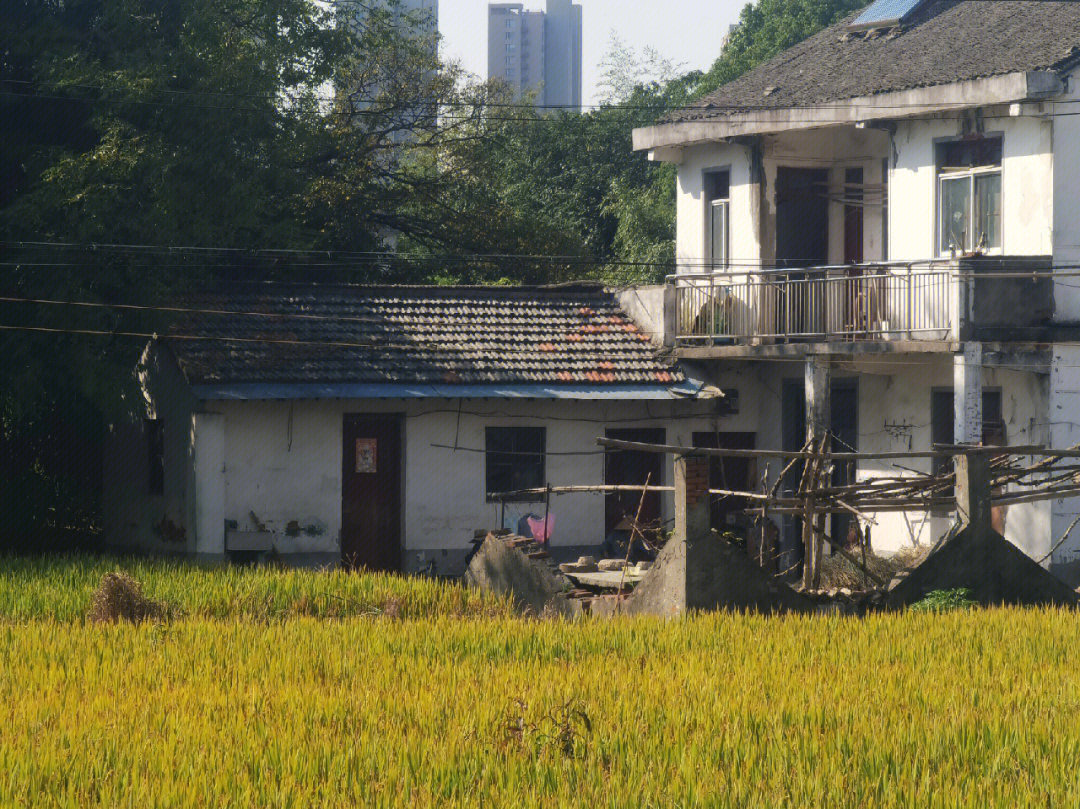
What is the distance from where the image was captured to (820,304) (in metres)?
22.2

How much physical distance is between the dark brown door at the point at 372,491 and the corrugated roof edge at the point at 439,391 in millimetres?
989

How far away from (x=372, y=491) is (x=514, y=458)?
2193 millimetres

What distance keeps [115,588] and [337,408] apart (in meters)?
7.64

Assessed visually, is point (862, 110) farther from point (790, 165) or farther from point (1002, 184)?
point (1002, 184)

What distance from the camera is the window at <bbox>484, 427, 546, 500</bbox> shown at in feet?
74.7

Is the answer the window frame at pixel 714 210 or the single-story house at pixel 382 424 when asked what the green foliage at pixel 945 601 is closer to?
the single-story house at pixel 382 424

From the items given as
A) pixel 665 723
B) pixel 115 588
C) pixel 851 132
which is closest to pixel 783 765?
pixel 665 723

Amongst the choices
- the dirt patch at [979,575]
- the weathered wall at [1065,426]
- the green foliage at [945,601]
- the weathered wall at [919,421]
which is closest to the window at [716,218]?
the weathered wall at [919,421]

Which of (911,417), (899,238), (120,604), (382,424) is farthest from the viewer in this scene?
(899,238)

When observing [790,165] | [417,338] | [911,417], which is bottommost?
[911,417]

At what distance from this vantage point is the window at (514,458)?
74.7ft

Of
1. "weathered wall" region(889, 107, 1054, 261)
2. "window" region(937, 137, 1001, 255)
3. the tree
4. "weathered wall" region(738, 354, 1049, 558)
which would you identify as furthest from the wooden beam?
the tree

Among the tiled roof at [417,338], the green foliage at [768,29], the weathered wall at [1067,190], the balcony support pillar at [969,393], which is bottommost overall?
the balcony support pillar at [969,393]

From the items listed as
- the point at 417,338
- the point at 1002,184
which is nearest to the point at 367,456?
the point at 417,338
